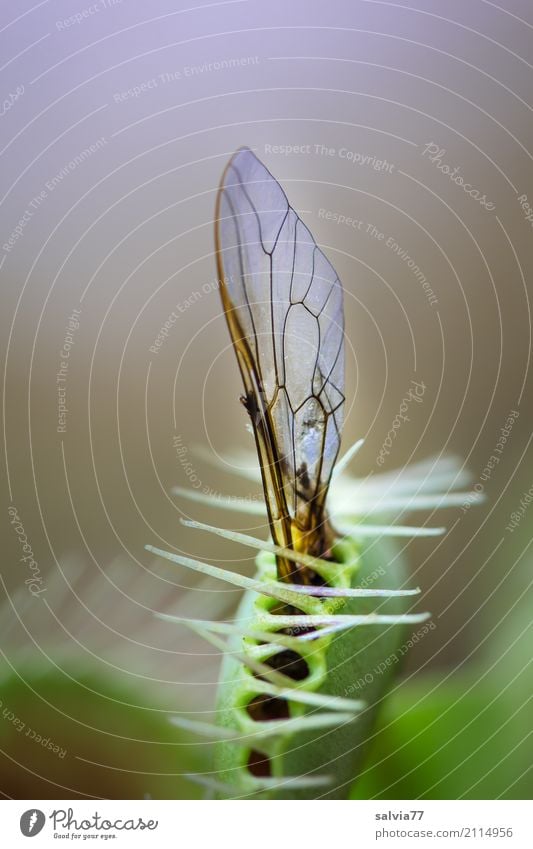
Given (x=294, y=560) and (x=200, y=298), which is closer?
(x=294, y=560)

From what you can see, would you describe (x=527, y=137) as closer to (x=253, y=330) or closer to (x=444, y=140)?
(x=444, y=140)

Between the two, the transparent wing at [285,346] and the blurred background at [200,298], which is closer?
the transparent wing at [285,346]

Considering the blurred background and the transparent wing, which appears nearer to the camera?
the transparent wing

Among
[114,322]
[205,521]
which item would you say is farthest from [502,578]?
[114,322]

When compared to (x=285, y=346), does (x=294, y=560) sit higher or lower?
lower
